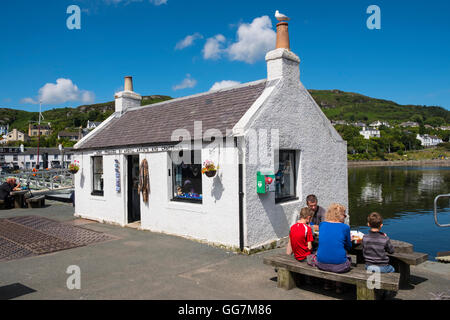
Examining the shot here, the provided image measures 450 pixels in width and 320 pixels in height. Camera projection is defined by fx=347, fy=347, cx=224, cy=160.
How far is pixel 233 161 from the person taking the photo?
8.12 metres

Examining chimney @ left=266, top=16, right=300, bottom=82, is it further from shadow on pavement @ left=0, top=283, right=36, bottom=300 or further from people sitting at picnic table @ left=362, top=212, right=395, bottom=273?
shadow on pavement @ left=0, top=283, right=36, bottom=300

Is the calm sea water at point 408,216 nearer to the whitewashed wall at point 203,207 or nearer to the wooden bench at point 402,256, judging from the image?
the wooden bench at point 402,256

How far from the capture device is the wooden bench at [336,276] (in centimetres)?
450

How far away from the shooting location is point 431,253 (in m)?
14.3

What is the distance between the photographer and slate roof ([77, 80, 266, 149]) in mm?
9133

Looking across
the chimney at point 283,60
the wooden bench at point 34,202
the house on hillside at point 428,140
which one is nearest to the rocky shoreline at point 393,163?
the house on hillside at point 428,140

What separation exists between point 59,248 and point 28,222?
15.0ft

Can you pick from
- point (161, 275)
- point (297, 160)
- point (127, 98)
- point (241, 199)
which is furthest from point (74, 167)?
point (297, 160)

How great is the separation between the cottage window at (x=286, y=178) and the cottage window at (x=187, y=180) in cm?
207

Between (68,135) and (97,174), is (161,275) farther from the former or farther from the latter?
(68,135)

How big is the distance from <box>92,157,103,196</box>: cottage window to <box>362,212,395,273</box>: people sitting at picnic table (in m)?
10.0

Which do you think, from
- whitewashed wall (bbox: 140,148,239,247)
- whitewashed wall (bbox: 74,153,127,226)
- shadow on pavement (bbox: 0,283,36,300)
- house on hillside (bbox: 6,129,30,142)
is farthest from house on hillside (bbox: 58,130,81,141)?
shadow on pavement (bbox: 0,283,36,300)
